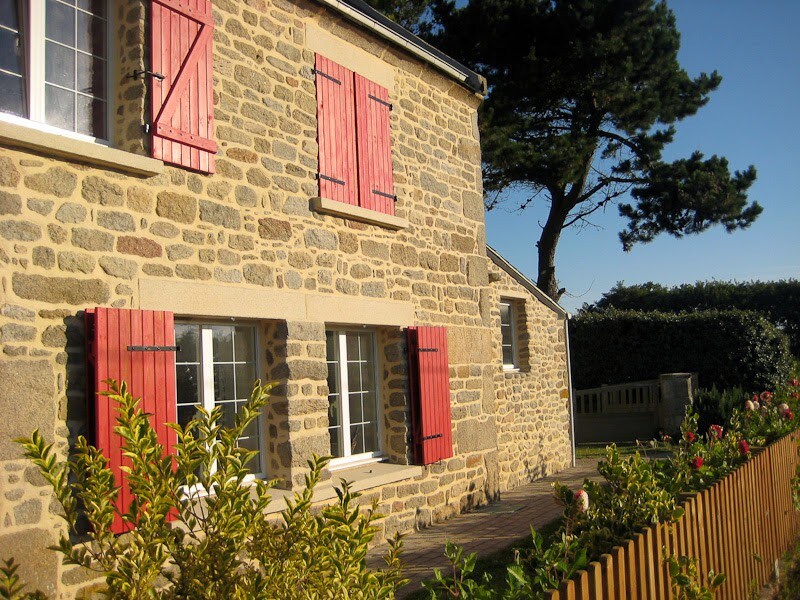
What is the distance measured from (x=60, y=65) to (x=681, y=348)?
14.9 meters

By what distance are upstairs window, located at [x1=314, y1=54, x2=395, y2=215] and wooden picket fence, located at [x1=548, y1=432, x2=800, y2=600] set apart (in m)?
4.07

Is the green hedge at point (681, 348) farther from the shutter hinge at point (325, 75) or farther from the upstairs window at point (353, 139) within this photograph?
the shutter hinge at point (325, 75)

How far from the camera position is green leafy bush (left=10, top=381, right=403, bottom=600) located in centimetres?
227

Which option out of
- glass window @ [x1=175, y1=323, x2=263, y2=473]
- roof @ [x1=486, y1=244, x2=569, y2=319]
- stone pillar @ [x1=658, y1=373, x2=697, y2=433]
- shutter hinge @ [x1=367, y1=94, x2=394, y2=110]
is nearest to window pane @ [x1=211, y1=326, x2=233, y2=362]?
glass window @ [x1=175, y1=323, x2=263, y2=473]

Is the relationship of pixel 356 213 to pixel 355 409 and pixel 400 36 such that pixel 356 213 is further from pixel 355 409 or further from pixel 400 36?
pixel 400 36

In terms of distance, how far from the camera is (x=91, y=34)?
5.18 meters

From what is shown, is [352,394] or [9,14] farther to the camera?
[352,394]

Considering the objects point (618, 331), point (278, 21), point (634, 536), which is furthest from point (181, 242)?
point (618, 331)

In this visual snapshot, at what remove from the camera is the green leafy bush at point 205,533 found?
2.27 metres

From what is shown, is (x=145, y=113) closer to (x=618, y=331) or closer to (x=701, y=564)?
(x=701, y=564)

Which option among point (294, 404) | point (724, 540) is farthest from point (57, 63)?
point (724, 540)

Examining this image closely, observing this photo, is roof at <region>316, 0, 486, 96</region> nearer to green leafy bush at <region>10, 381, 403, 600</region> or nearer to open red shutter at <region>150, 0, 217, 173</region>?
open red shutter at <region>150, 0, 217, 173</region>

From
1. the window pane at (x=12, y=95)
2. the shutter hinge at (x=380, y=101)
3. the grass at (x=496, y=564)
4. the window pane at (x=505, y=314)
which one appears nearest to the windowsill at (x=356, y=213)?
the shutter hinge at (x=380, y=101)

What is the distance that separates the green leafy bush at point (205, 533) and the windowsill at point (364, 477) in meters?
3.45
